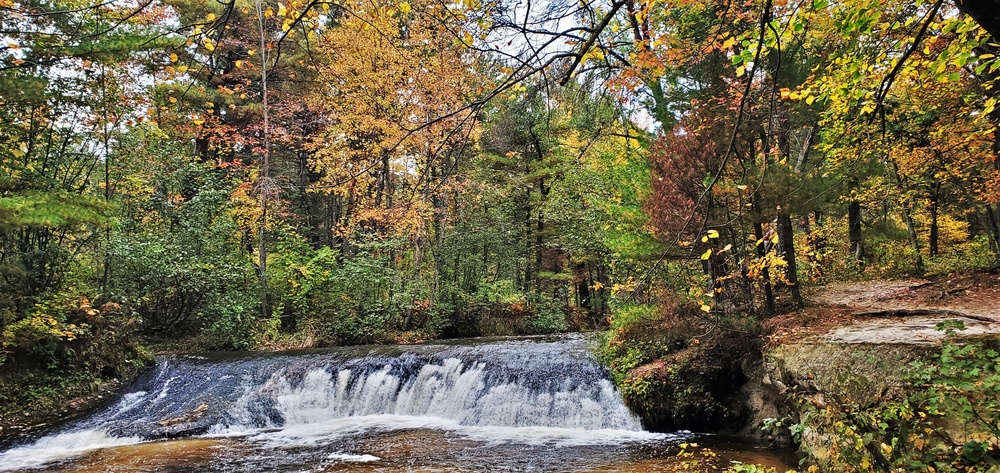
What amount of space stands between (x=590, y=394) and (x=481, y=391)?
200cm

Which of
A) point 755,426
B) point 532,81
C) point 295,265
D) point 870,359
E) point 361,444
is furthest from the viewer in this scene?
point 295,265

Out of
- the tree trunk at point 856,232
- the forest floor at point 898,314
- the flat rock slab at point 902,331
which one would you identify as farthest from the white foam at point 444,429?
the tree trunk at point 856,232

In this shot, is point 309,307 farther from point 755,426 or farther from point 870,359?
point 870,359

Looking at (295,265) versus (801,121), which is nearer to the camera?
(801,121)

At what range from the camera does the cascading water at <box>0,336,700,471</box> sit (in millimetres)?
7070

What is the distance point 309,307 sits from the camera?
46.9 ft

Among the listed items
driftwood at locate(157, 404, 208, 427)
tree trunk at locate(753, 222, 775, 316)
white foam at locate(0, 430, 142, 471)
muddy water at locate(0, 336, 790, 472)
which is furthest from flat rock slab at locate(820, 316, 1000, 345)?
white foam at locate(0, 430, 142, 471)

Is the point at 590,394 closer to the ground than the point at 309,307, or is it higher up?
closer to the ground

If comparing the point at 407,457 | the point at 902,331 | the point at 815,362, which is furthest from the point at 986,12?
the point at 407,457

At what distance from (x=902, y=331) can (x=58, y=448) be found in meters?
10.9

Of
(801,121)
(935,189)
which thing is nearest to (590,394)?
(801,121)

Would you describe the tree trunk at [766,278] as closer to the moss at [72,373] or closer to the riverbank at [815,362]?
the riverbank at [815,362]

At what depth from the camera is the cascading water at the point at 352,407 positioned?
707cm

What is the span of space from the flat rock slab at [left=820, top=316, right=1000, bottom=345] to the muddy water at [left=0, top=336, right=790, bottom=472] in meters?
1.61
